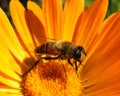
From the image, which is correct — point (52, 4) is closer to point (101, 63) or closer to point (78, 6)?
point (78, 6)

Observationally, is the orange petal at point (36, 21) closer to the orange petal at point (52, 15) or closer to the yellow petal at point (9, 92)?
the orange petal at point (52, 15)

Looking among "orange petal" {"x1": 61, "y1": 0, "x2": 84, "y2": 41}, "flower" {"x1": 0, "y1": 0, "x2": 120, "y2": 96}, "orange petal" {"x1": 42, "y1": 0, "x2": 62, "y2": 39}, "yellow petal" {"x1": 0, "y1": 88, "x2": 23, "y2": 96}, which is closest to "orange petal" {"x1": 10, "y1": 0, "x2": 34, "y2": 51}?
"flower" {"x1": 0, "y1": 0, "x2": 120, "y2": 96}

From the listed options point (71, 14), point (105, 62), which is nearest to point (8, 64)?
point (71, 14)

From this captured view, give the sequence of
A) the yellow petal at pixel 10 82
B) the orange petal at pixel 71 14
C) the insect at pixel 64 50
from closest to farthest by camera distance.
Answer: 1. the yellow petal at pixel 10 82
2. the insect at pixel 64 50
3. the orange petal at pixel 71 14

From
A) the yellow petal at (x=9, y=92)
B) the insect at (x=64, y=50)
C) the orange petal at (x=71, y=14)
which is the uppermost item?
the orange petal at (x=71, y=14)

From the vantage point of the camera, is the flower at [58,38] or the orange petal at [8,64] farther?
the orange petal at [8,64]

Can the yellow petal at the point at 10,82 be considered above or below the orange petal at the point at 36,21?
below

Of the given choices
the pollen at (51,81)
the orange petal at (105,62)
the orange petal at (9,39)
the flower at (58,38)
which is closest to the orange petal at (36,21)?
the flower at (58,38)
